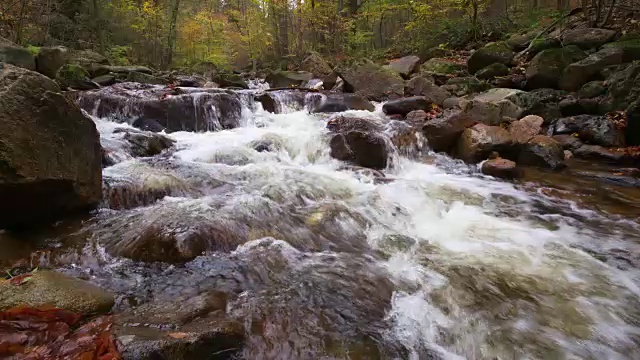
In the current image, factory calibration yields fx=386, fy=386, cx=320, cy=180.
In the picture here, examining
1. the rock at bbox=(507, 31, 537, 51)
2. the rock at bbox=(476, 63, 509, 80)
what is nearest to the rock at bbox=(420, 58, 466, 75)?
the rock at bbox=(476, 63, 509, 80)

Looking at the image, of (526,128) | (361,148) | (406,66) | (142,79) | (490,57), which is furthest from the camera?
(406,66)

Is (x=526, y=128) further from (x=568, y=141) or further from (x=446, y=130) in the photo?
(x=446, y=130)

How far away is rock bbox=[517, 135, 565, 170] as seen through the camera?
291 inches

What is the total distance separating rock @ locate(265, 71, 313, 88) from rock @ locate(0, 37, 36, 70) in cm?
769

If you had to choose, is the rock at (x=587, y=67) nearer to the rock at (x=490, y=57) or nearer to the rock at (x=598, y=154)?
the rock at (x=598, y=154)

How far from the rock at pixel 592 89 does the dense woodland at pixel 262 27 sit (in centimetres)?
475

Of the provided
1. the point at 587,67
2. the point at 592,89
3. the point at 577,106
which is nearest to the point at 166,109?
the point at 577,106

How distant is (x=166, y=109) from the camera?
9.36 metres

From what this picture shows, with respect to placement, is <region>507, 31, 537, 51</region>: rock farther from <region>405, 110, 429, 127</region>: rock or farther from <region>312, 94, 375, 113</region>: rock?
<region>312, 94, 375, 113</region>: rock

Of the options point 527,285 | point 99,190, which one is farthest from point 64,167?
point 527,285

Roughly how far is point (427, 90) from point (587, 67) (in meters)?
3.97

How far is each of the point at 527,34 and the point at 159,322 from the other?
1540cm

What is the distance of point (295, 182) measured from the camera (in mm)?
6254

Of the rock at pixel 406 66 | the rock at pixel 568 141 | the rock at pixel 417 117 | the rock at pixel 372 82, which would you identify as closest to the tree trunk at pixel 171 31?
the rock at pixel 372 82
